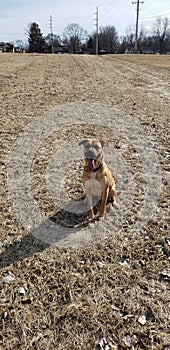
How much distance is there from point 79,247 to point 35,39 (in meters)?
83.4

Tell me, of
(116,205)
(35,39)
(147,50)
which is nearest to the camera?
(116,205)

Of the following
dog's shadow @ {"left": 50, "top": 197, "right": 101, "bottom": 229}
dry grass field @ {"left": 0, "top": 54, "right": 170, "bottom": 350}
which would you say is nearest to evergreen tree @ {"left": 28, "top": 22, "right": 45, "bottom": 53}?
dry grass field @ {"left": 0, "top": 54, "right": 170, "bottom": 350}

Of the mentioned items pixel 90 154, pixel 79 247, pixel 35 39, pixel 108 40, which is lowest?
pixel 79 247

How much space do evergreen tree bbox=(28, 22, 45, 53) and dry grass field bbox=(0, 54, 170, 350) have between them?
259ft

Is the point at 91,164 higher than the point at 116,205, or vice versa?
the point at 91,164

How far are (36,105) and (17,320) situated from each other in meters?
7.23

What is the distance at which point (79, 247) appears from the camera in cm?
290

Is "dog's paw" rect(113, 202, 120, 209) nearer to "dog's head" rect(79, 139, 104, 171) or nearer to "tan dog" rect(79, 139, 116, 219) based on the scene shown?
"tan dog" rect(79, 139, 116, 219)

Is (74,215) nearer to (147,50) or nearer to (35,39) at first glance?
(35,39)

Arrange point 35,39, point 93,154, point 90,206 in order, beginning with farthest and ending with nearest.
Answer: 1. point 35,39
2. point 90,206
3. point 93,154

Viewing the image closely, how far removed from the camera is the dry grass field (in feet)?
6.90

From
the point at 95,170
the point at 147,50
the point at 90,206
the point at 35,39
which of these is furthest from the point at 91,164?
the point at 147,50

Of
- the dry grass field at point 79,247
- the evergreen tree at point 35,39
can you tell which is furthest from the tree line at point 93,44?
the dry grass field at point 79,247

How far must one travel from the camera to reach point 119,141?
579 cm
